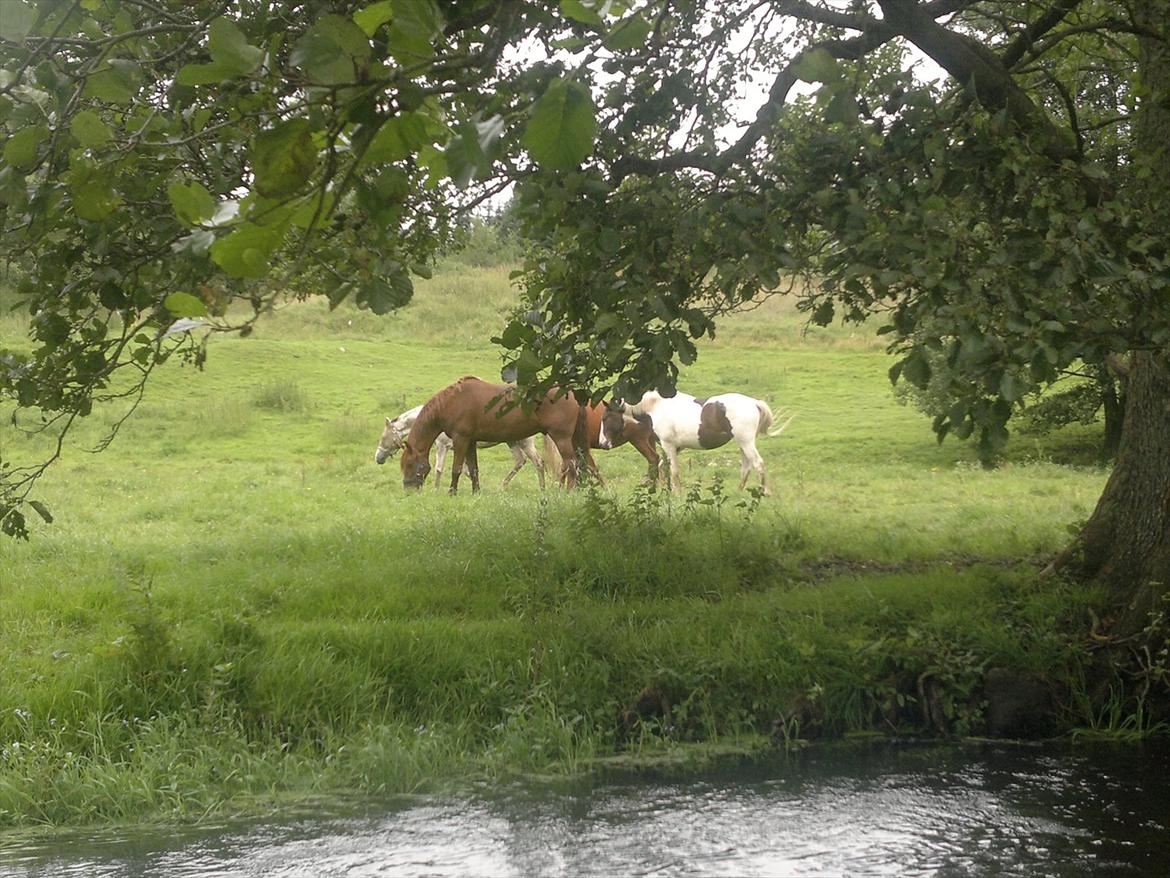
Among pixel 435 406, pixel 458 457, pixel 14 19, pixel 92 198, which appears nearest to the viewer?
pixel 14 19

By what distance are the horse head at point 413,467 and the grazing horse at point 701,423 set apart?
2783 millimetres

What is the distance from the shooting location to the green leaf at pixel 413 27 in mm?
1641

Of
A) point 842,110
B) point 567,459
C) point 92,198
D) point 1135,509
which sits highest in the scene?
point 842,110

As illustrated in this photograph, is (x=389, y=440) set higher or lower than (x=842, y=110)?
Answer: lower

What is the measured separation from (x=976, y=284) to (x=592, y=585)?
445 centimetres

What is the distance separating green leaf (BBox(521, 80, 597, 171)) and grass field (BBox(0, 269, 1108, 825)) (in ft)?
16.9

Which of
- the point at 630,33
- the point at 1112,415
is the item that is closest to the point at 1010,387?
the point at 630,33

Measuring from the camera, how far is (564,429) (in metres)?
16.3

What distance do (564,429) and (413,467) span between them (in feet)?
6.88

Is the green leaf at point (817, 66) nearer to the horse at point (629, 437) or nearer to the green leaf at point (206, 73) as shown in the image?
the green leaf at point (206, 73)

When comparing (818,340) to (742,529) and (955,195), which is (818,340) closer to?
(742,529)

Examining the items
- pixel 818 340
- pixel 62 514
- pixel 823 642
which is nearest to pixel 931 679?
pixel 823 642

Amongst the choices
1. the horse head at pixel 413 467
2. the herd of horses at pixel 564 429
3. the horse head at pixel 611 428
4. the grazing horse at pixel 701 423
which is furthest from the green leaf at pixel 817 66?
the grazing horse at pixel 701 423

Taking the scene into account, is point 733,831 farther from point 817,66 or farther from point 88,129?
point 88,129
